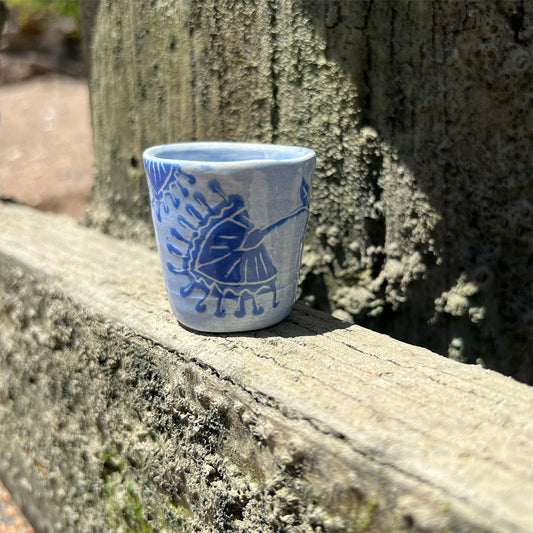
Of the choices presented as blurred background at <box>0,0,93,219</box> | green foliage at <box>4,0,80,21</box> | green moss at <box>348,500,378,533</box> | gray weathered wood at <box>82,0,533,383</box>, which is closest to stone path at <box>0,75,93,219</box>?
blurred background at <box>0,0,93,219</box>

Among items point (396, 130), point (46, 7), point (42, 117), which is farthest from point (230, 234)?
point (46, 7)

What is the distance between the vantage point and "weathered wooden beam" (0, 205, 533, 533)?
0.88 metres

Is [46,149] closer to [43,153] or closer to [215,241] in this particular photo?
[43,153]

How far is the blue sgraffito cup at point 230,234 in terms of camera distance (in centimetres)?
117

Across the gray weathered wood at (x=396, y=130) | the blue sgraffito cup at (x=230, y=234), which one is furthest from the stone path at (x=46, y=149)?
the blue sgraffito cup at (x=230, y=234)

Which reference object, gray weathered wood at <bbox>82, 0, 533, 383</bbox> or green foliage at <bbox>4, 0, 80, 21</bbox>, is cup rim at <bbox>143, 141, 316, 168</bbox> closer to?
gray weathered wood at <bbox>82, 0, 533, 383</bbox>

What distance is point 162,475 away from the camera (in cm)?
131

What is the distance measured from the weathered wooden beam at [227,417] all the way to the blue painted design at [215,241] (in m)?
0.10

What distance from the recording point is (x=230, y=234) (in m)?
1.19

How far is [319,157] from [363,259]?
0.27m

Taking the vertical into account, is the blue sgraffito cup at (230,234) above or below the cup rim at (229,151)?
below

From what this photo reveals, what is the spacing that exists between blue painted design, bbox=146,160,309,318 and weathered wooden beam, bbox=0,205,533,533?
10cm

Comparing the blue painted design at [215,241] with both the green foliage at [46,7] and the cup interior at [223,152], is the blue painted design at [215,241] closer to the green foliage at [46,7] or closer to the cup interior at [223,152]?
the cup interior at [223,152]

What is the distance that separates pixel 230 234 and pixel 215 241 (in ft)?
0.10
